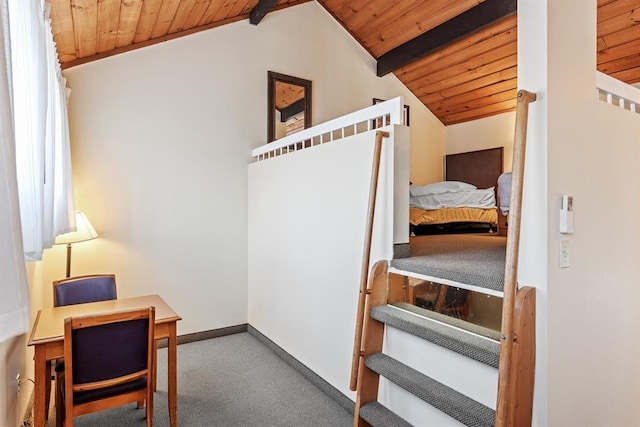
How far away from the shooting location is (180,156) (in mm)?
3893

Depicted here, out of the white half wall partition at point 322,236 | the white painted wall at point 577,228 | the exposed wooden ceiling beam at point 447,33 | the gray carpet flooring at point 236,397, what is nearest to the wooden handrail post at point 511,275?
the white painted wall at point 577,228

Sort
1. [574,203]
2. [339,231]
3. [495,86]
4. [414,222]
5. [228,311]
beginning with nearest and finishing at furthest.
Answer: [574,203] → [339,231] → [414,222] → [228,311] → [495,86]

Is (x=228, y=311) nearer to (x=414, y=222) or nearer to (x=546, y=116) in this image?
(x=414, y=222)

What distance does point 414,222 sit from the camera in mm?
3662

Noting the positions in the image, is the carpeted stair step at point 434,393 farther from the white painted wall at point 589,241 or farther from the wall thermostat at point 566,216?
the wall thermostat at point 566,216

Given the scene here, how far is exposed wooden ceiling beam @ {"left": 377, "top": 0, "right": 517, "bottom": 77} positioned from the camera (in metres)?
3.55

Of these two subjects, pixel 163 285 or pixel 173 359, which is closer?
pixel 173 359

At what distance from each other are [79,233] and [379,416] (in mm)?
2715

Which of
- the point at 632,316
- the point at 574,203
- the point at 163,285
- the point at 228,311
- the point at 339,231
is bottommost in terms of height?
the point at 228,311

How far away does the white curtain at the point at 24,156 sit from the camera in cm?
85

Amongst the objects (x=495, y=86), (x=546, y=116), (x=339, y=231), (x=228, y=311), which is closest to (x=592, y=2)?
(x=546, y=116)

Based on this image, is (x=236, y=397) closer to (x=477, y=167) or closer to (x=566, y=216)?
(x=566, y=216)

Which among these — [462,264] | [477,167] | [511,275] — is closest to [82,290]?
[462,264]

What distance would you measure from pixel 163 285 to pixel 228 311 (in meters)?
0.76
